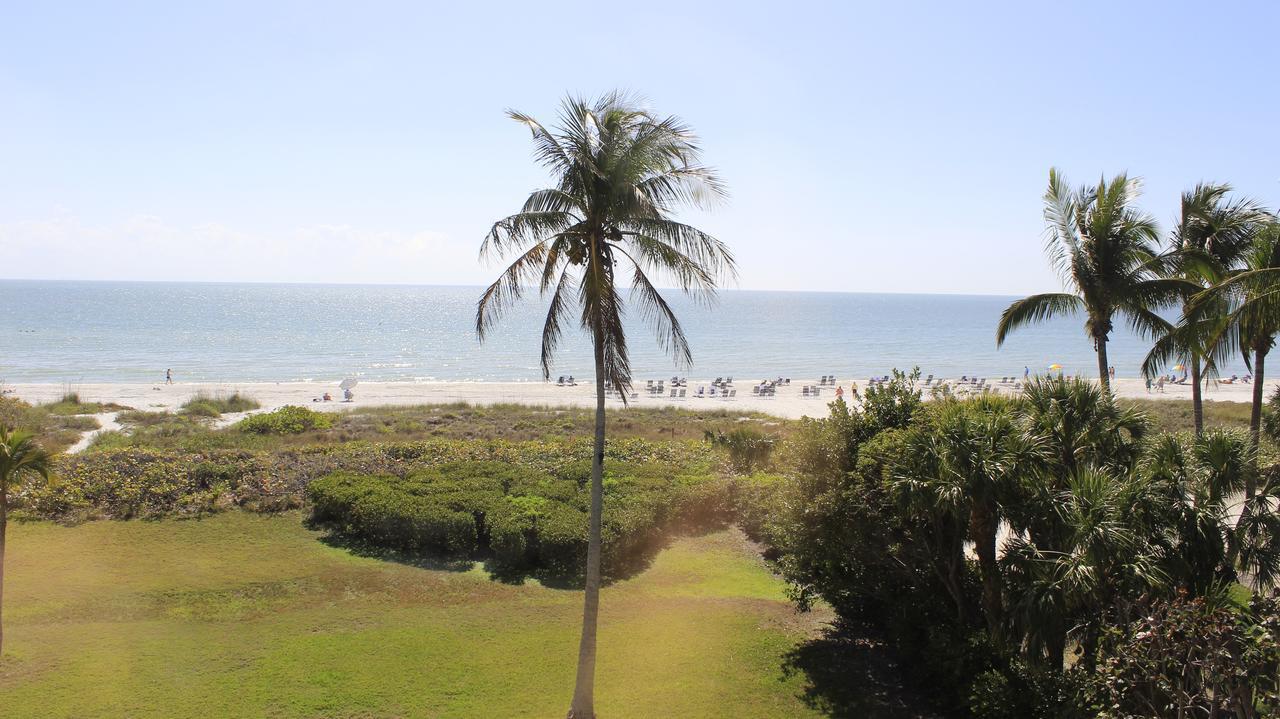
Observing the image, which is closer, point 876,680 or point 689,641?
point 876,680

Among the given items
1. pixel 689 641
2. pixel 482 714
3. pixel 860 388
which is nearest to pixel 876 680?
pixel 689 641

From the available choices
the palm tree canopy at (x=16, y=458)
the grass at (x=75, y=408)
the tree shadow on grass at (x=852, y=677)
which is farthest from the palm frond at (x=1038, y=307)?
the grass at (x=75, y=408)

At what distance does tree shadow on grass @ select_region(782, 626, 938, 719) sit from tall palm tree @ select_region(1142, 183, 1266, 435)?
716cm

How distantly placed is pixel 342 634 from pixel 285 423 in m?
20.5

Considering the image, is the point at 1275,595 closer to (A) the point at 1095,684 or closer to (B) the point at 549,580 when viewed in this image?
(A) the point at 1095,684

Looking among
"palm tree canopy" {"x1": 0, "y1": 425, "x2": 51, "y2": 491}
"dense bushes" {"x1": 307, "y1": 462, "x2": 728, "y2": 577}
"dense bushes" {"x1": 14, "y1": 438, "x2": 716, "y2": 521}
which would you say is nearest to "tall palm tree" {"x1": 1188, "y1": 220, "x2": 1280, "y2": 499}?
"dense bushes" {"x1": 307, "y1": 462, "x2": 728, "y2": 577}

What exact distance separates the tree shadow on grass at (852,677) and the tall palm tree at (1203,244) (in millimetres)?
7164

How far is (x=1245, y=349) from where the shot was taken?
1112 cm

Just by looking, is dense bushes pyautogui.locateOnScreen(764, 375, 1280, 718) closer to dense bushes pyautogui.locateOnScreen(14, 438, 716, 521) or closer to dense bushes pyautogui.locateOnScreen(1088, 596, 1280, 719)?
dense bushes pyautogui.locateOnScreen(1088, 596, 1280, 719)

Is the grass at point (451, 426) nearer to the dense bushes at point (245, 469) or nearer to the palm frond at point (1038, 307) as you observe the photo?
the dense bushes at point (245, 469)

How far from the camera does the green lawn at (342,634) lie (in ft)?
31.9

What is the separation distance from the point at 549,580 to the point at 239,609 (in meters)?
5.45

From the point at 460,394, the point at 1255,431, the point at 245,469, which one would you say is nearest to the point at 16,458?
the point at 245,469

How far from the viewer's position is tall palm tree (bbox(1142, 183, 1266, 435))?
13109mm
